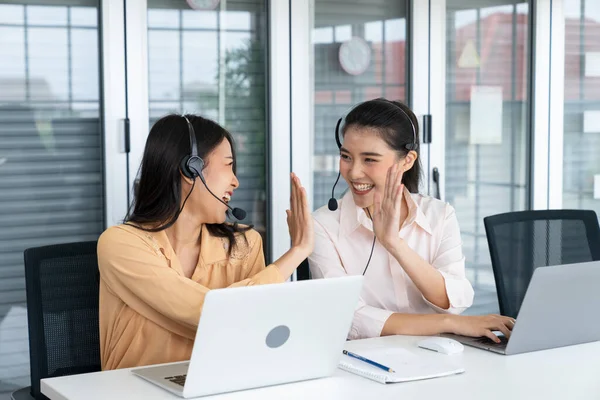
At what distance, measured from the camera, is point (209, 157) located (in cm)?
218

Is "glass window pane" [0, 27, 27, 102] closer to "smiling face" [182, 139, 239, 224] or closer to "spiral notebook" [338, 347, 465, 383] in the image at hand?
"smiling face" [182, 139, 239, 224]

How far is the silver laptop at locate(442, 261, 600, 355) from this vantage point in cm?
190

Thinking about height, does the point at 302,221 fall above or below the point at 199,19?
below

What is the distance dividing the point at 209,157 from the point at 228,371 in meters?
0.70

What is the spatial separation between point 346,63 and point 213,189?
1.83 metres

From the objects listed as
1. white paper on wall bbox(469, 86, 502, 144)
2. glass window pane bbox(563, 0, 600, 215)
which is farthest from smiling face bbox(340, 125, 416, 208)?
glass window pane bbox(563, 0, 600, 215)

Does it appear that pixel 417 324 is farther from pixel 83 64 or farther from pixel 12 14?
pixel 12 14

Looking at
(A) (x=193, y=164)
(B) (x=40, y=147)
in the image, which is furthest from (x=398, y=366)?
(B) (x=40, y=147)

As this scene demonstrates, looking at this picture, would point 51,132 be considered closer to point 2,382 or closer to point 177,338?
point 2,382

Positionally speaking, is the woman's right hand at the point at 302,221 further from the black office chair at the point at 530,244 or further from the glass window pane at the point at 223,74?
the glass window pane at the point at 223,74

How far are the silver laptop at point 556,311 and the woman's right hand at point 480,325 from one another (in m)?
0.02

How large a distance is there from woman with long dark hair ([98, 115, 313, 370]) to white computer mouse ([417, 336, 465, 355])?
0.39 meters

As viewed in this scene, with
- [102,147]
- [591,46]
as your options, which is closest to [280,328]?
[102,147]

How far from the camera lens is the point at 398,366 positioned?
72.4 inches
